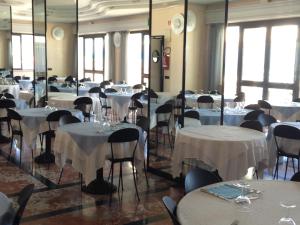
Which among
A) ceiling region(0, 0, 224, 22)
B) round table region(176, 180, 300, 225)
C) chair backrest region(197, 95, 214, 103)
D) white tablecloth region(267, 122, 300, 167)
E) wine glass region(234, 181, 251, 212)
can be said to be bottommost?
white tablecloth region(267, 122, 300, 167)

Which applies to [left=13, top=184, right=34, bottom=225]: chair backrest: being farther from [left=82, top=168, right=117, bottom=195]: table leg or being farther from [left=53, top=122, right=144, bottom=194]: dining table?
[left=82, top=168, right=117, bottom=195]: table leg

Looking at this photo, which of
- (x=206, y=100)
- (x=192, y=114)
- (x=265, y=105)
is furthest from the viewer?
(x=206, y=100)

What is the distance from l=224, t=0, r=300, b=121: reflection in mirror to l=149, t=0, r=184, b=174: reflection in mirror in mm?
1428

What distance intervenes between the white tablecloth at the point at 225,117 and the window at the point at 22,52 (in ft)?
38.0

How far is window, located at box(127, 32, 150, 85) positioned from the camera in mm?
12989

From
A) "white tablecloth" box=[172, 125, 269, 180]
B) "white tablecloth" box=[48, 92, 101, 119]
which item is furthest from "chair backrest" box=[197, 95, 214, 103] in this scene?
"white tablecloth" box=[172, 125, 269, 180]

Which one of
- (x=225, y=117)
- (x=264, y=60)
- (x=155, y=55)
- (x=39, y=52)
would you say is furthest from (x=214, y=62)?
(x=39, y=52)

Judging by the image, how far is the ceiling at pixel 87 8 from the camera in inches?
357

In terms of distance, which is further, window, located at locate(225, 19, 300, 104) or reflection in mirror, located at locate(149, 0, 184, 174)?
window, located at locate(225, 19, 300, 104)

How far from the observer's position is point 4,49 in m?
11.7

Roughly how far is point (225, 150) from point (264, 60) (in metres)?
5.96

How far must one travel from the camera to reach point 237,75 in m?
10.2

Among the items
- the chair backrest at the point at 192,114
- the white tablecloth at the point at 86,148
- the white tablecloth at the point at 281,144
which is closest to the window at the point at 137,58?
the chair backrest at the point at 192,114

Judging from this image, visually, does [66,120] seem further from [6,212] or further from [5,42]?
[5,42]
